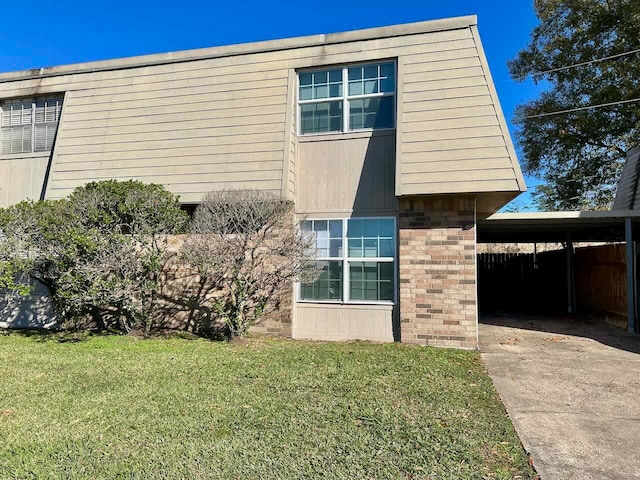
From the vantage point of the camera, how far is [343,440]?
11.7 feet

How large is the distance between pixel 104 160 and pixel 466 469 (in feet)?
29.9

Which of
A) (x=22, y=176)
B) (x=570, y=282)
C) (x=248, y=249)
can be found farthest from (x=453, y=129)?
(x=22, y=176)

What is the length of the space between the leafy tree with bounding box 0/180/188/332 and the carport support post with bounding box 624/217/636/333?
9.15 meters

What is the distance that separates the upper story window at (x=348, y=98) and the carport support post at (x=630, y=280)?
18.4 feet

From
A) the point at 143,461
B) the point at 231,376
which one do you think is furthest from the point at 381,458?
the point at 231,376

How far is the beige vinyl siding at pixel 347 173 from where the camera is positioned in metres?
8.19

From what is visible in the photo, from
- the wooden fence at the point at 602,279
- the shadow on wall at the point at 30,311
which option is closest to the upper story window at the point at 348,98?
the wooden fence at the point at 602,279

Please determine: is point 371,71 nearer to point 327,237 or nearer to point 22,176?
point 327,237

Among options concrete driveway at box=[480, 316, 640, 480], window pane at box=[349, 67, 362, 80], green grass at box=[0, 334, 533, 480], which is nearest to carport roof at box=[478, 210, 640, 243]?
concrete driveway at box=[480, 316, 640, 480]

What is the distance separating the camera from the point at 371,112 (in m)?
8.38

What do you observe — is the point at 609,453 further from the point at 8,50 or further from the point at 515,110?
the point at 515,110

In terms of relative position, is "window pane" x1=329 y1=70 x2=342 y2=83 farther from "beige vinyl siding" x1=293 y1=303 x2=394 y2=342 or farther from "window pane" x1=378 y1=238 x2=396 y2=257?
"beige vinyl siding" x1=293 y1=303 x2=394 y2=342

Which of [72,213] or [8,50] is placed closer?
[72,213]

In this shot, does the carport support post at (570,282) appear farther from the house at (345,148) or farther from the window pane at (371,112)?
the window pane at (371,112)
